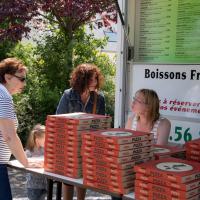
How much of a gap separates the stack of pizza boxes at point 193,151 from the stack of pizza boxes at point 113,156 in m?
0.28

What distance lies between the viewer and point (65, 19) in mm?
8781

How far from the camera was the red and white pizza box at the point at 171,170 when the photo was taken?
8.39ft

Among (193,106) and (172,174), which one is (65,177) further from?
(193,106)

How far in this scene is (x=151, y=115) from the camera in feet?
13.2

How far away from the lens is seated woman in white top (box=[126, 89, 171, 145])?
3.96m

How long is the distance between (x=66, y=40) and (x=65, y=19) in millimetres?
439

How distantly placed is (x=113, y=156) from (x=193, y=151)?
598 mm

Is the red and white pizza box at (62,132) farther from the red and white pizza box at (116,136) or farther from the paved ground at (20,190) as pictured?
the paved ground at (20,190)

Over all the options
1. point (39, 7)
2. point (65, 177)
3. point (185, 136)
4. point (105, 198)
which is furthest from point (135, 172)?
point (39, 7)

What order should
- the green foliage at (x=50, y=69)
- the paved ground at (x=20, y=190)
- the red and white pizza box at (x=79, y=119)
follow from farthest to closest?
1. the green foliage at (x=50, y=69)
2. the paved ground at (x=20, y=190)
3. the red and white pizza box at (x=79, y=119)

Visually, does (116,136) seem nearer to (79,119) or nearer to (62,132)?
(79,119)

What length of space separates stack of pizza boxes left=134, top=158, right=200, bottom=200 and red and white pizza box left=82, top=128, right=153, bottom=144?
183mm

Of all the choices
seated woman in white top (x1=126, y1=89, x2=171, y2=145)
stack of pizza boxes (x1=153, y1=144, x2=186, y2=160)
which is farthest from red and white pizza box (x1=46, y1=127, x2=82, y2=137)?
seated woman in white top (x1=126, y1=89, x2=171, y2=145)

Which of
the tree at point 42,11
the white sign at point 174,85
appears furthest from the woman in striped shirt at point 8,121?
the tree at point 42,11
